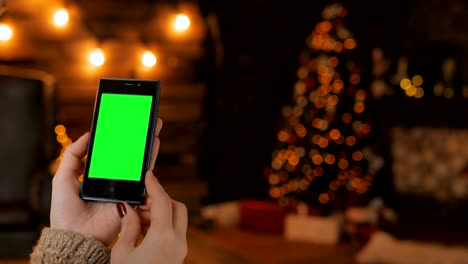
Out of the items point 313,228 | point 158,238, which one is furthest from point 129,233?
point 313,228

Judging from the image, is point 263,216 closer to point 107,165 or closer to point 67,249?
point 107,165

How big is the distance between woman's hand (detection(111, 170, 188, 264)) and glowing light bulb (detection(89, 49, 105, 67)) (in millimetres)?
2997

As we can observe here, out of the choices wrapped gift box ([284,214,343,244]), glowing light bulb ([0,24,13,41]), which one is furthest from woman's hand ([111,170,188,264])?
glowing light bulb ([0,24,13,41])

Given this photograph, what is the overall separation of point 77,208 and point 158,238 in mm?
228

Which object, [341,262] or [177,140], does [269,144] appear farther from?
[341,262]

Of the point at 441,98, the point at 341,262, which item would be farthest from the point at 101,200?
the point at 441,98

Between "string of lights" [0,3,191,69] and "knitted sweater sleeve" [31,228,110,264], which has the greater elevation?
"string of lights" [0,3,191,69]

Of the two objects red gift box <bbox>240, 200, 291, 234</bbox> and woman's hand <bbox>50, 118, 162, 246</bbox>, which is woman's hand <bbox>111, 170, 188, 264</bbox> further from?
red gift box <bbox>240, 200, 291, 234</bbox>

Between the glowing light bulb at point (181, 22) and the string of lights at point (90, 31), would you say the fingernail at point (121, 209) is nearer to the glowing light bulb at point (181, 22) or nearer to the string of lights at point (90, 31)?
the string of lights at point (90, 31)

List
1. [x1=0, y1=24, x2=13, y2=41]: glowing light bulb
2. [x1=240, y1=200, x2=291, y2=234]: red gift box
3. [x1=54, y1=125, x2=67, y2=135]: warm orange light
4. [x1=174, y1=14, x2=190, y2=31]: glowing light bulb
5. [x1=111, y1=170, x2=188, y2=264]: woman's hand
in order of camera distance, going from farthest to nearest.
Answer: [x1=174, y1=14, x2=190, y2=31]: glowing light bulb, [x1=240, y1=200, x2=291, y2=234]: red gift box, [x1=54, y1=125, x2=67, y2=135]: warm orange light, [x1=0, y1=24, x2=13, y2=41]: glowing light bulb, [x1=111, y1=170, x2=188, y2=264]: woman's hand

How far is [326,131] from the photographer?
381 cm

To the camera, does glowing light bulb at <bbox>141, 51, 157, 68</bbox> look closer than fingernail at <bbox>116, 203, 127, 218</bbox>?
No

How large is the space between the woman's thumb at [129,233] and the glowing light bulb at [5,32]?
2.92 metres

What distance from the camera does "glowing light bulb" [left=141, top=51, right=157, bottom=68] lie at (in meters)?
3.76
